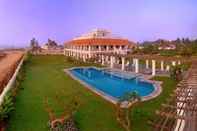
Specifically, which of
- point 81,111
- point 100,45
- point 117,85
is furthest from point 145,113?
point 100,45

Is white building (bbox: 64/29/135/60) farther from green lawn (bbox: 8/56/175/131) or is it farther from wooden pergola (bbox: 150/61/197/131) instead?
wooden pergola (bbox: 150/61/197/131)

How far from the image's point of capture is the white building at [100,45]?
115ft

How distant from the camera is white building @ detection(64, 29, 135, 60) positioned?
1377 inches

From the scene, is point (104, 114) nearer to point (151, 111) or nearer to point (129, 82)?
point (151, 111)

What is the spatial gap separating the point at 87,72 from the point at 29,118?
53.6 ft

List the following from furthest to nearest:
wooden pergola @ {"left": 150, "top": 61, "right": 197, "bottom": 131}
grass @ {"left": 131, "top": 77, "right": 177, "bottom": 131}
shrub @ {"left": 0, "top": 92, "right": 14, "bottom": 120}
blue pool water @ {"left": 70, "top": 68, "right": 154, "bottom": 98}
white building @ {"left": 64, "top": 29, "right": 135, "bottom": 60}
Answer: white building @ {"left": 64, "top": 29, "right": 135, "bottom": 60} → blue pool water @ {"left": 70, "top": 68, "right": 154, "bottom": 98} → shrub @ {"left": 0, "top": 92, "right": 14, "bottom": 120} → grass @ {"left": 131, "top": 77, "right": 177, "bottom": 131} → wooden pergola @ {"left": 150, "top": 61, "right": 197, "bottom": 131}

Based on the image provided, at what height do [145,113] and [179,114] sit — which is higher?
[179,114]

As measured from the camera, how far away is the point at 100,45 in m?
35.1

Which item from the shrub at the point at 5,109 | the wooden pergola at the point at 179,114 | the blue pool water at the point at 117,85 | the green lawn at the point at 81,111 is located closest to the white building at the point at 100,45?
the blue pool water at the point at 117,85

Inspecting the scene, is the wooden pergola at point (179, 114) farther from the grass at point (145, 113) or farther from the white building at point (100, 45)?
the white building at point (100, 45)

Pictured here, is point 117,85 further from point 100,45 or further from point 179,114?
point 100,45

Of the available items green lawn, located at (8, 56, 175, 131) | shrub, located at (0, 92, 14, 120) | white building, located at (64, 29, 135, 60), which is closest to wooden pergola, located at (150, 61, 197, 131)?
green lawn, located at (8, 56, 175, 131)

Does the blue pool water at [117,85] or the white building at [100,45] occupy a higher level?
the white building at [100,45]

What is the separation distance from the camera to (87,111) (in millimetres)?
10734
